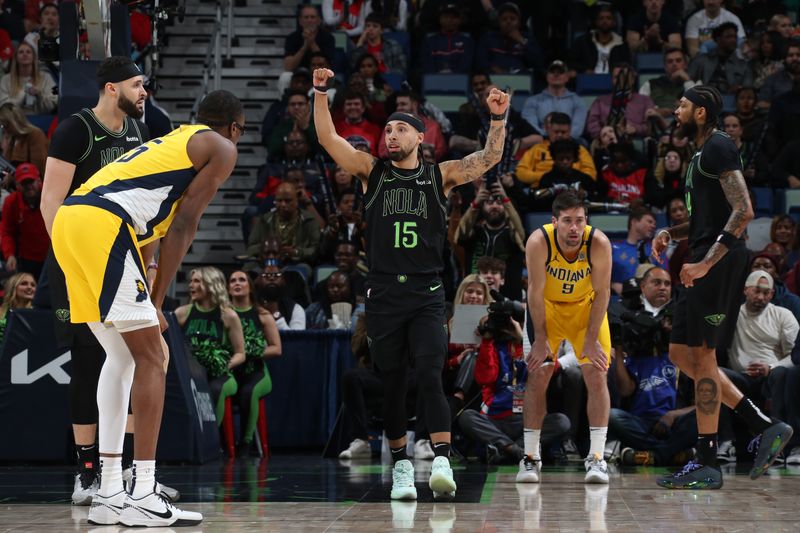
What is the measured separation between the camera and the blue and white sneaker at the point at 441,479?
5.57 metres

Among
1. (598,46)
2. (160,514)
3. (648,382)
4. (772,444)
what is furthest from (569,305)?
(598,46)

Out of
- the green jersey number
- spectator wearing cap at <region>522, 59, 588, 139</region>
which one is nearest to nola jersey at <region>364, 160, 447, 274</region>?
the green jersey number

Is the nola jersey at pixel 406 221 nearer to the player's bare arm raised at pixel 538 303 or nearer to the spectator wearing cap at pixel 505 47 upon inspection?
the player's bare arm raised at pixel 538 303

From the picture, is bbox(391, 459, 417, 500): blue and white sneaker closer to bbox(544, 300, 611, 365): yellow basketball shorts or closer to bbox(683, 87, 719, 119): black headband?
bbox(544, 300, 611, 365): yellow basketball shorts

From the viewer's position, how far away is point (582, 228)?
23.0 ft

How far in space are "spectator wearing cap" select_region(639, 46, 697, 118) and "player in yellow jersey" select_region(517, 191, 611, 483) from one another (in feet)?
22.6

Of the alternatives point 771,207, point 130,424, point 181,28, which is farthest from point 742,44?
point 130,424

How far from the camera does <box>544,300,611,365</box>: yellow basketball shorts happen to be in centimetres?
715

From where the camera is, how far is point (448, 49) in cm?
1457

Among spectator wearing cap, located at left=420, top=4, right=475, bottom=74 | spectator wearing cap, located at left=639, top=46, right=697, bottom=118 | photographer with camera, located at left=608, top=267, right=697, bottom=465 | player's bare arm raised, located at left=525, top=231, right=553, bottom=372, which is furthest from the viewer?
spectator wearing cap, located at left=420, top=4, right=475, bottom=74

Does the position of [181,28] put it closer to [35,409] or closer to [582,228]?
[35,409]

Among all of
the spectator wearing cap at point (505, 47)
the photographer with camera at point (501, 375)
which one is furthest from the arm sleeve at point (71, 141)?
the spectator wearing cap at point (505, 47)

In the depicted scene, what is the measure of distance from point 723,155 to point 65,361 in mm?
4438

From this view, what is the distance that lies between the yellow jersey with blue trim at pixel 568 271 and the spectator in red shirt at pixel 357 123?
5.79 metres
